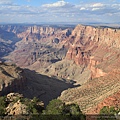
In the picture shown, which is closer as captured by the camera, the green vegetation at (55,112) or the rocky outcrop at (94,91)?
the green vegetation at (55,112)

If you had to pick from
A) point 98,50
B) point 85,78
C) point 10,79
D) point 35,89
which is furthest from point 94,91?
point 98,50

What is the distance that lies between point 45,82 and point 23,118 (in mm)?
77539

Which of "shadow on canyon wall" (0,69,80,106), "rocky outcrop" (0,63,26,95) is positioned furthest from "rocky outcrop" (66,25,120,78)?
"rocky outcrop" (0,63,26,95)

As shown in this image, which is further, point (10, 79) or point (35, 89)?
point (35, 89)

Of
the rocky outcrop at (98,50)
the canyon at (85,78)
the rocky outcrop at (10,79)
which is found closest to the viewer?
the canyon at (85,78)

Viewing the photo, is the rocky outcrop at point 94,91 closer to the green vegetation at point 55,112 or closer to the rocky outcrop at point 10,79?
the rocky outcrop at point 10,79

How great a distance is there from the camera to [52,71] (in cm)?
17888

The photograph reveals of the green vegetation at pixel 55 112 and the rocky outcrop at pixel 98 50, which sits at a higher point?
the green vegetation at pixel 55 112

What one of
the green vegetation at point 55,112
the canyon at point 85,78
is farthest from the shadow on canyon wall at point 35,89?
the green vegetation at point 55,112

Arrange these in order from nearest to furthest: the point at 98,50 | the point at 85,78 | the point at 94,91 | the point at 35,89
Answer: the point at 94,91
the point at 35,89
the point at 85,78
the point at 98,50

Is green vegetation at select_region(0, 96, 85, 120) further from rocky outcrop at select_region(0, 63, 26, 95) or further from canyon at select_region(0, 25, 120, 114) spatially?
rocky outcrop at select_region(0, 63, 26, 95)

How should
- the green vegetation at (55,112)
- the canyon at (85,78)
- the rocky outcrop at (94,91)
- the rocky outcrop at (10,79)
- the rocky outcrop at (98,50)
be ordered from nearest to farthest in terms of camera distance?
the green vegetation at (55,112)
the canyon at (85,78)
the rocky outcrop at (94,91)
the rocky outcrop at (10,79)
the rocky outcrop at (98,50)

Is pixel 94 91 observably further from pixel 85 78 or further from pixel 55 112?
pixel 85 78

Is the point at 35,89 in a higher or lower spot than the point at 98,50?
lower
